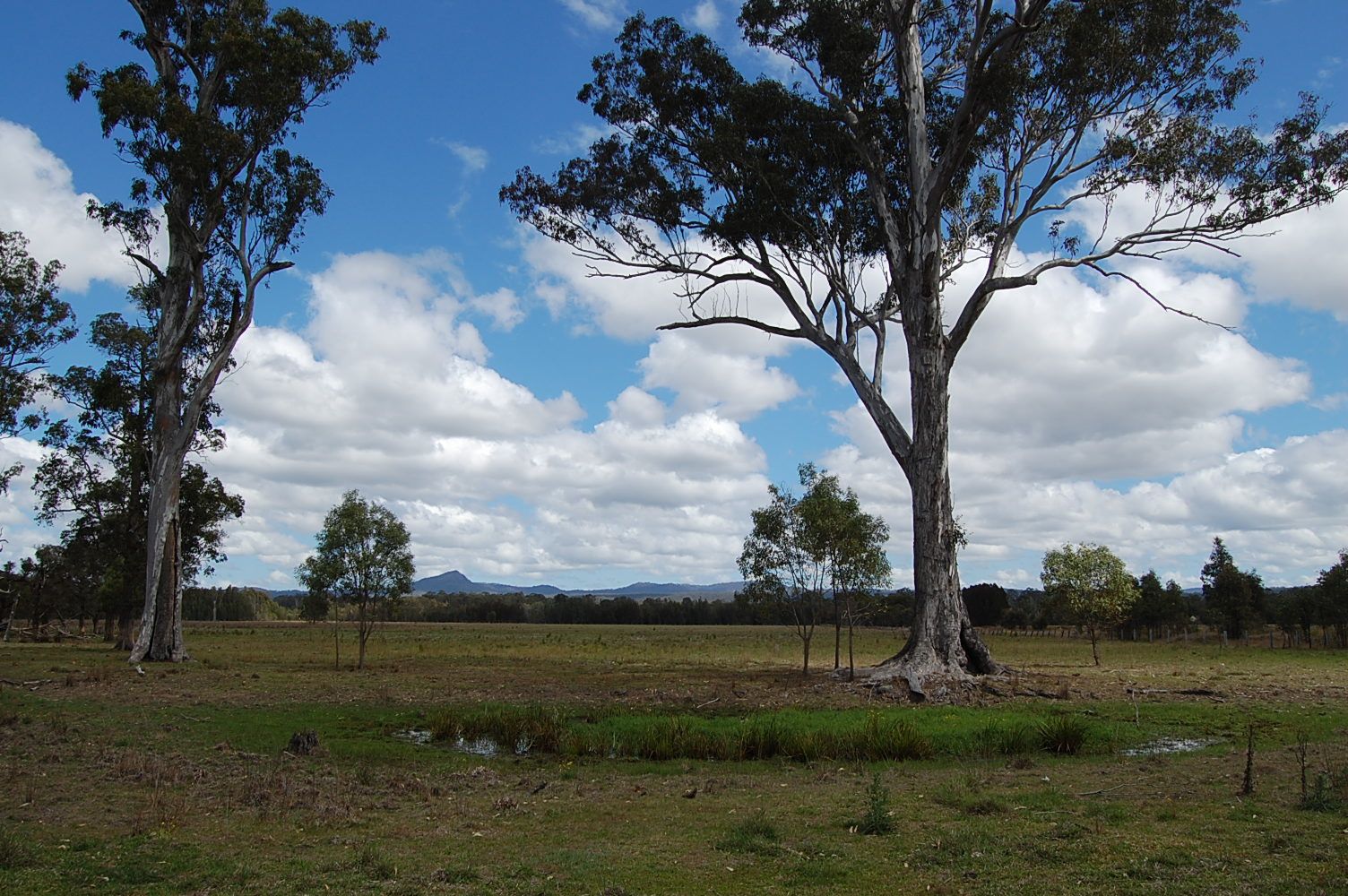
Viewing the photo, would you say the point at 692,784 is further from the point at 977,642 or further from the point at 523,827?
the point at 977,642

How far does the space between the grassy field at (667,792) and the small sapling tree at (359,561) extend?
26.5ft

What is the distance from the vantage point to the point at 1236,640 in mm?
71562

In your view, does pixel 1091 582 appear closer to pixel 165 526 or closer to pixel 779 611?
pixel 779 611

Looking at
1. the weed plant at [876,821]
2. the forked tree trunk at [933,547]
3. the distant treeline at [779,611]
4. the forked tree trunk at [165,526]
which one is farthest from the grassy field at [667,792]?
the distant treeline at [779,611]

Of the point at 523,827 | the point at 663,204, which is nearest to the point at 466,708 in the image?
the point at 523,827

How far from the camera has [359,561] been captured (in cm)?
3147

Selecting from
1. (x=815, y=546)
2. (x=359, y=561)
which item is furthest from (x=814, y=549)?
(x=359, y=561)

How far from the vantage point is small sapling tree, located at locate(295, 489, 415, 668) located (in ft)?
103

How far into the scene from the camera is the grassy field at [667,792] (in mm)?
7281

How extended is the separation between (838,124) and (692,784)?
21.7m

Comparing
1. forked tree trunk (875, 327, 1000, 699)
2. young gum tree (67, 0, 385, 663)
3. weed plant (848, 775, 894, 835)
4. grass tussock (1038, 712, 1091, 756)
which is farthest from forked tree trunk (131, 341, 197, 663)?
weed plant (848, 775, 894, 835)

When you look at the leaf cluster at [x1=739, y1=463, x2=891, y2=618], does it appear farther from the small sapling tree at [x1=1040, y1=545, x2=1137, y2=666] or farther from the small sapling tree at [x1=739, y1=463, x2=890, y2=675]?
the small sapling tree at [x1=1040, y1=545, x2=1137, y2=666]

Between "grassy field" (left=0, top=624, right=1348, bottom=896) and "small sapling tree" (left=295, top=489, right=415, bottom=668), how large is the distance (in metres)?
8.07

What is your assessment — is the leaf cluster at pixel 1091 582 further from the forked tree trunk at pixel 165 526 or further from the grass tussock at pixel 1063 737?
the forked tree trunk at pixel 165 526
